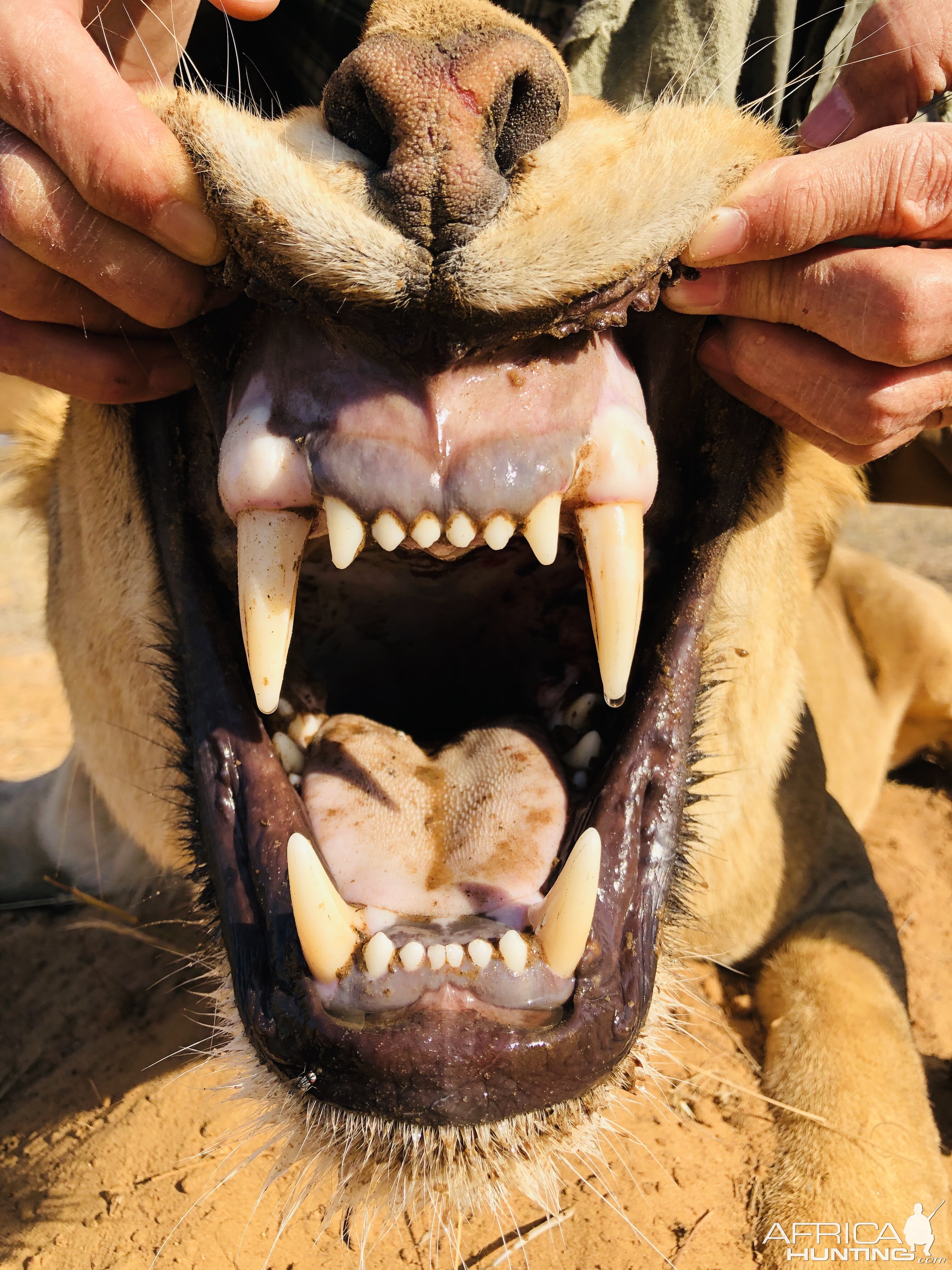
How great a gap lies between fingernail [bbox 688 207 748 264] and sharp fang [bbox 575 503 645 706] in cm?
33

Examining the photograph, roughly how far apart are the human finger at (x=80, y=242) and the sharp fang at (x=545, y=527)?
1.72 ft

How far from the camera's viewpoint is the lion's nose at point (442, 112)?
1.07 m

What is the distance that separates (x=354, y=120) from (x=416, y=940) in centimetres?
98

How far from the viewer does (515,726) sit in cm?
178

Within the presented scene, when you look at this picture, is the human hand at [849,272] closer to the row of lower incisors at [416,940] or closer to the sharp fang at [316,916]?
the row of lower incisors at [416,940]

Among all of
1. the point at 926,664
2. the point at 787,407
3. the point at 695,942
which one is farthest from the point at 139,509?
the point at 926,664

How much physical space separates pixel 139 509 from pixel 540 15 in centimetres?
238

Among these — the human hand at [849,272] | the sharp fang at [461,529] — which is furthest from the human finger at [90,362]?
the human hand at [849,272]

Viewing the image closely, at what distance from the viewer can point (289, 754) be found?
5.46 feet

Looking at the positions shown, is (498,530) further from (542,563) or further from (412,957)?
(412,957)

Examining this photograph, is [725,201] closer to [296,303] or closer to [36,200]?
[296,303]

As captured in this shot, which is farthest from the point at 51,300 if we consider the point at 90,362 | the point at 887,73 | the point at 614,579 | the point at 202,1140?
the point at 202,1140

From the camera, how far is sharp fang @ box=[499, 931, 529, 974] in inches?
49.7

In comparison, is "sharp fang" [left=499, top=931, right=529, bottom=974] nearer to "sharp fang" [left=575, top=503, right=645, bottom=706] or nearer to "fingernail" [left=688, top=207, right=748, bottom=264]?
"sharp fang" [left=575, top=503, right=645, bottom=706]
